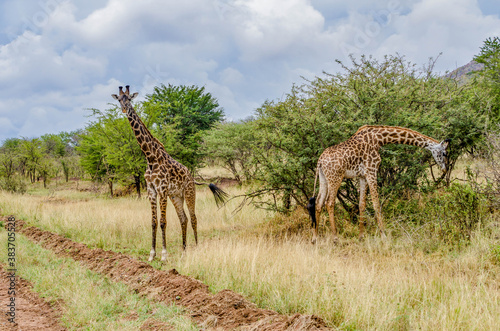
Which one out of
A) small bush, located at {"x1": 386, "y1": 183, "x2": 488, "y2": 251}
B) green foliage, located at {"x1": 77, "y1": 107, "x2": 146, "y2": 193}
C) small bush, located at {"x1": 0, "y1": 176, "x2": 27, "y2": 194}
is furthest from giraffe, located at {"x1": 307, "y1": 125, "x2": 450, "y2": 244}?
small bush, located at {"x1": 0, "y1": 176, "x2": 27, "y2": 194}

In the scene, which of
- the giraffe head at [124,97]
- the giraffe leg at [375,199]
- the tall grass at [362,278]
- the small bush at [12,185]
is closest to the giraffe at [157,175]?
the giraffe head at [124,97]

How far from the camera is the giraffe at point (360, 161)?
311 inches

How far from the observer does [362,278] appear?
195 inches

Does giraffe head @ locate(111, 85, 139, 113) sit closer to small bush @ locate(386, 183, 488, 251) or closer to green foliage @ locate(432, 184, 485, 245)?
small bush @ locate(386, 183, 488, 251)

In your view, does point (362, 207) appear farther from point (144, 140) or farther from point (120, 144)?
point (120, 144)

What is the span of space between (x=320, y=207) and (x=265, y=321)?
15.4 ft

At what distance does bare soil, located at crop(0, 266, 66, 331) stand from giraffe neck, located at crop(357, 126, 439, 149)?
680 centimetres

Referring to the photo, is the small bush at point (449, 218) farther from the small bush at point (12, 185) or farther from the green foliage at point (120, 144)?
the small bush at point (12, 185)

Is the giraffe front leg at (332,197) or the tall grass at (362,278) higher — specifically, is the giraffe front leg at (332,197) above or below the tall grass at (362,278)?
above

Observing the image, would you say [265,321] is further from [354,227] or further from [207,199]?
[207,199]

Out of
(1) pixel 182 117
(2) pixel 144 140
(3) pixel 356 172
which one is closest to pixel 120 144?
(1) pixel 182 117

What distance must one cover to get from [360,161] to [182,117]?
15.8m

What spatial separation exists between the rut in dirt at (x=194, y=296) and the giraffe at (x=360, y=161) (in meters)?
3.73

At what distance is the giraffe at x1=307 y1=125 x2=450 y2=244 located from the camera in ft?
26.0
